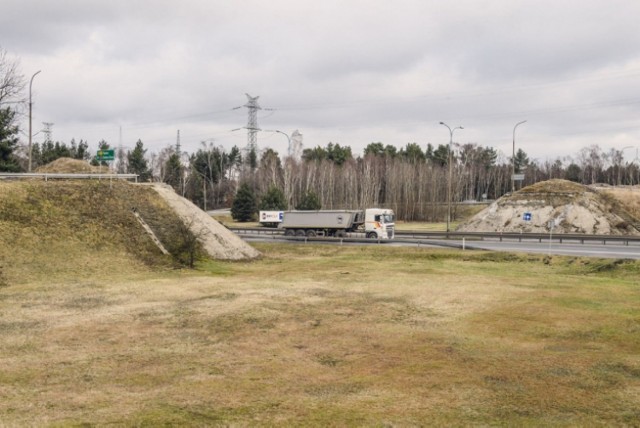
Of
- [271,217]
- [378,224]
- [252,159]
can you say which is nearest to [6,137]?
[271,217]

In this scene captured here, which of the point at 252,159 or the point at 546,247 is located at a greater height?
the point at 252,159

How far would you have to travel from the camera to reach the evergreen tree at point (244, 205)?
281ft

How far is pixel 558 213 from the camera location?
59469mm

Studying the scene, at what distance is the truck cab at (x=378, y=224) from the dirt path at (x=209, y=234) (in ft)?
47.7

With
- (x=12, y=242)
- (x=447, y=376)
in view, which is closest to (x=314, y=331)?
(x=447, y=376)

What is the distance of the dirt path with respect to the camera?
35.6 m

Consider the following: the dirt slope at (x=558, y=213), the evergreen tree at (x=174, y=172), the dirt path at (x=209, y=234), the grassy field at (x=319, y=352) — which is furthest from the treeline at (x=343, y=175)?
the grassy field at (x=319, y=352)

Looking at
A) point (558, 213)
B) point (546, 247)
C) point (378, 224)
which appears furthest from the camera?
point (558, 213)

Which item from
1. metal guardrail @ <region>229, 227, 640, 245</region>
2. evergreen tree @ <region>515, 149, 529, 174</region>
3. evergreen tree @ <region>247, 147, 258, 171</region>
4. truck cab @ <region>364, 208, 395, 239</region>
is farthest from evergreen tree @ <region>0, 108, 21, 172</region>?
evergreen tree @ <region>515, 149, 529, 174</region>

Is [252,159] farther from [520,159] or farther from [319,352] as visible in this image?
[319,352]

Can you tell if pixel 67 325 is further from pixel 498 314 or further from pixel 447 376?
pixel 498 314

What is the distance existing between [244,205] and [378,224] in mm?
40715

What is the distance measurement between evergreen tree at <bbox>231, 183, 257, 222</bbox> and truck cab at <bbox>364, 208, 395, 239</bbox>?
39506 millimetres

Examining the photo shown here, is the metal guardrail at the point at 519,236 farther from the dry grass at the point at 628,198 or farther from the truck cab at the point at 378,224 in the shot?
the dry grass at the point at 628,198
